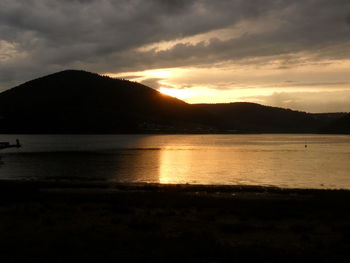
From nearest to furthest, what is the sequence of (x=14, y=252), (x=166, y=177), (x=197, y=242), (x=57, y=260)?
(x=57, y=260)
(x=14, y=252)
(x=197, y=242)
(x=166, y=177)

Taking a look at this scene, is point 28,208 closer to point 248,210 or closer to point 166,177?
point 248,210

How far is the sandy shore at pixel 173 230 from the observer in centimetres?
1323

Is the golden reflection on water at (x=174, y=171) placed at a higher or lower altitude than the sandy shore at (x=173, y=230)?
lower

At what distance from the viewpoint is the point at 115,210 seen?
916 inches

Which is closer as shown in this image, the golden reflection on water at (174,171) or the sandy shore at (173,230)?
the sandy shore at (173,230)

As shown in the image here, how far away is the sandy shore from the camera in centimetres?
1323

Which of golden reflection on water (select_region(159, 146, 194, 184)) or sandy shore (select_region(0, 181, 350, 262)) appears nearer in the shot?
sandy shore (select_region(0, 181, 350, 262))

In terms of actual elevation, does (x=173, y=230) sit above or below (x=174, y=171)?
above

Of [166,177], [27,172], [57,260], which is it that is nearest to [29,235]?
[57,260]

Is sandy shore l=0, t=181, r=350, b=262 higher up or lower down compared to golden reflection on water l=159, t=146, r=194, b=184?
higher up

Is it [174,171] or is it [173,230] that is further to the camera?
[174,171]

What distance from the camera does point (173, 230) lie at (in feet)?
58.9

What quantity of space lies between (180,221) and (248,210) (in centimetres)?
560

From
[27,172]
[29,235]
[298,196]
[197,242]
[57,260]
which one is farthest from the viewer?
[27,172]
